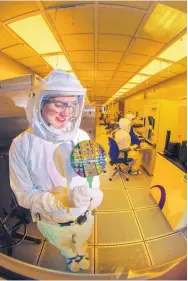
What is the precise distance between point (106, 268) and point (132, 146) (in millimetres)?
2119

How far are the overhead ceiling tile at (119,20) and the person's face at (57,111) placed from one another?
1.15 metres

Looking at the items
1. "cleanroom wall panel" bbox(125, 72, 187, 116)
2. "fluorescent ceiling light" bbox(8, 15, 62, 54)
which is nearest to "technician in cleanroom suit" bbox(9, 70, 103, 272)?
"fluorescent ceiling light" bbox(8, 15, 62, 54)

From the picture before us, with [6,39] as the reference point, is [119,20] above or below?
below

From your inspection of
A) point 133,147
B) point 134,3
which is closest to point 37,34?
point 134,3

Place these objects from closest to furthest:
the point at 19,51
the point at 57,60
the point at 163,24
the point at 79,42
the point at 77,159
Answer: the point at 77,159 < the point at 163,24 < the point at 79,42 < the point at 19,51 < the point at 57,60

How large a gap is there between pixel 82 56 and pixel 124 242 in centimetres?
270

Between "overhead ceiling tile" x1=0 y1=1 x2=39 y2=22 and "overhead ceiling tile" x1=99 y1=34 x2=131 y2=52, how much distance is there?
0.82 m

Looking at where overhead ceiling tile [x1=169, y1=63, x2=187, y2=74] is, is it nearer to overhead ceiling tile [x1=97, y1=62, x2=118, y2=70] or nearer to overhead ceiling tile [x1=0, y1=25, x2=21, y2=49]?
overhead ceiling tile [x1=97, y1=62, x2=118, y2=70]

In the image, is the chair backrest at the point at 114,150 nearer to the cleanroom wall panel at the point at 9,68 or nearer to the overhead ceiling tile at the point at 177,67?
the overhead ceiling tile at the point at 177,67

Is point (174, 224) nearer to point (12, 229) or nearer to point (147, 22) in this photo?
point (12, 229)

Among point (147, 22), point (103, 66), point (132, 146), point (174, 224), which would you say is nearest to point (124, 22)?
point (147, 22)

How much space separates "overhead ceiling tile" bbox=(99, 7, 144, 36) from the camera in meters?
1.18

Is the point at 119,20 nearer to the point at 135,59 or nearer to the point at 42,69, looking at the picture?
the point at 135,59

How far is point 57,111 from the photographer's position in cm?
66
